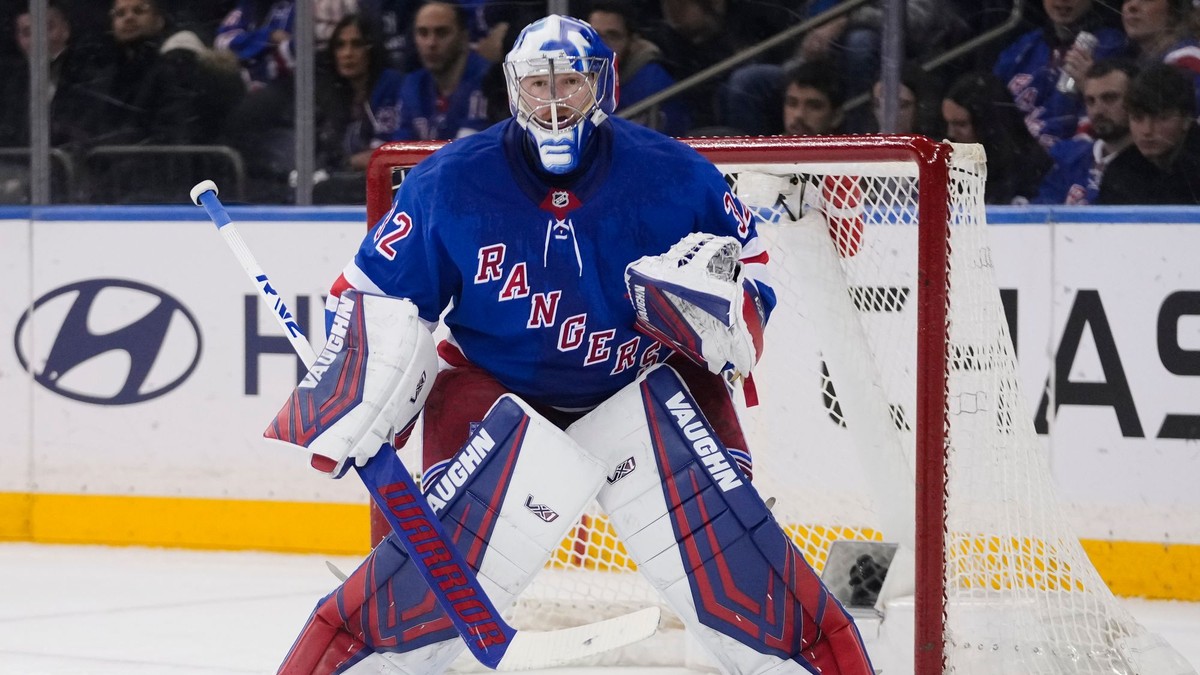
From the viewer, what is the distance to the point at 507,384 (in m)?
2.06

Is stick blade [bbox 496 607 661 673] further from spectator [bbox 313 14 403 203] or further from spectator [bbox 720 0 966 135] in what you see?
spectator [bbox 313 14 403 203]

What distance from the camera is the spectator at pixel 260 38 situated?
421 centimetres

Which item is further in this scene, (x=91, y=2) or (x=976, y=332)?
(x=91, y=2)

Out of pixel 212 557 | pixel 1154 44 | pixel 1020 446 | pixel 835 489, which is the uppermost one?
pixel 1154 44

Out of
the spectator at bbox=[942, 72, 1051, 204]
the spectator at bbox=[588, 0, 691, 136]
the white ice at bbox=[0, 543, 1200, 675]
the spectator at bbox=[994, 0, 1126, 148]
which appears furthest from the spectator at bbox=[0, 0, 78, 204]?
the spectator at bbox=[994, 0, 1126, 148]

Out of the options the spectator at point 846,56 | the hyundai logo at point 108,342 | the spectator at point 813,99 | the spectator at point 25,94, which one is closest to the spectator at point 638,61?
the spectator at point 846,56

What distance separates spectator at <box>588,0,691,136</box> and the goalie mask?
192 centimetres

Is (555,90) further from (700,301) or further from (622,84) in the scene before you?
(622,84)

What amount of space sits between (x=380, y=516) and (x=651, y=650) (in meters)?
0.64

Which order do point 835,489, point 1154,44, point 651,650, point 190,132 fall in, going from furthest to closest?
point 190,132, point 1154,44, point 835,489, point 651,650

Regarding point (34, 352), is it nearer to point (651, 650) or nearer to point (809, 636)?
point (651, 650)

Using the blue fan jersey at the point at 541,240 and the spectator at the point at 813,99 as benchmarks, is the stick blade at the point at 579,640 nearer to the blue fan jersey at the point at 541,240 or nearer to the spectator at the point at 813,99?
the blue fan jersey at the point at 541,240

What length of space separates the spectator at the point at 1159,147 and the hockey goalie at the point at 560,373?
1787mm

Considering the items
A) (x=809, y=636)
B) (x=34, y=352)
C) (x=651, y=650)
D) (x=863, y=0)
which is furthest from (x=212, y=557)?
(x=809, y=636)
